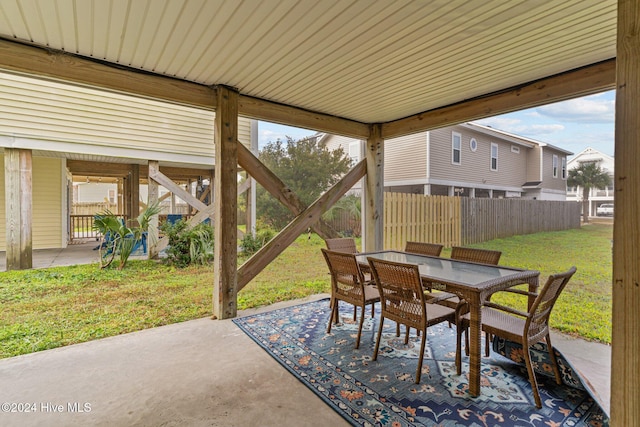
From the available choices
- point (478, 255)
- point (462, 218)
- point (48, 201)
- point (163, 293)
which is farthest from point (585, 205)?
point (48, 201)

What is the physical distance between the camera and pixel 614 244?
1.22m

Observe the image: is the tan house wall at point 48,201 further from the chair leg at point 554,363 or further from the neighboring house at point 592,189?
the neighboring house at point 592,189

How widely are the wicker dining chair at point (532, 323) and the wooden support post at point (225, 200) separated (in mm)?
2494

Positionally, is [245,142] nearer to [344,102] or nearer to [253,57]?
[344,102]

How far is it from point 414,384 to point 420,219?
3.97 m

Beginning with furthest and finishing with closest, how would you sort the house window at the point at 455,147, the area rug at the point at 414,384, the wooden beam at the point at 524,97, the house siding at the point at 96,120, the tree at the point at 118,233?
the house window at the point at 455,147, the tree at the point at 118,233, the house siding at the point at 96,120, the wooden beam at the point at 524,97, the area rug at the point at 414,384

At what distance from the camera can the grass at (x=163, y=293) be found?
10.9 ft

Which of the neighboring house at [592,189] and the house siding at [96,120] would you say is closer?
the neighboring house at [592,189]

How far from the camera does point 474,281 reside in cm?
231

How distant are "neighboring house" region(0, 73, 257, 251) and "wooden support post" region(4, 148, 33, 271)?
10 cm

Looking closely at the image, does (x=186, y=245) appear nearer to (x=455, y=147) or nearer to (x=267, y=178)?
(x=267, y=178)

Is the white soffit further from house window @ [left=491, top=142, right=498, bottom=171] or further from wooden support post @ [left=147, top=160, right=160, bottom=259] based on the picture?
house window @ [left=491, top=142, right=498, bottom=171]

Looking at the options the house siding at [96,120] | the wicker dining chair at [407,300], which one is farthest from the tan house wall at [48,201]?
the wicker dining chair at [407,300]

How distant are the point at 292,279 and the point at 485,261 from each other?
3.51 metres
